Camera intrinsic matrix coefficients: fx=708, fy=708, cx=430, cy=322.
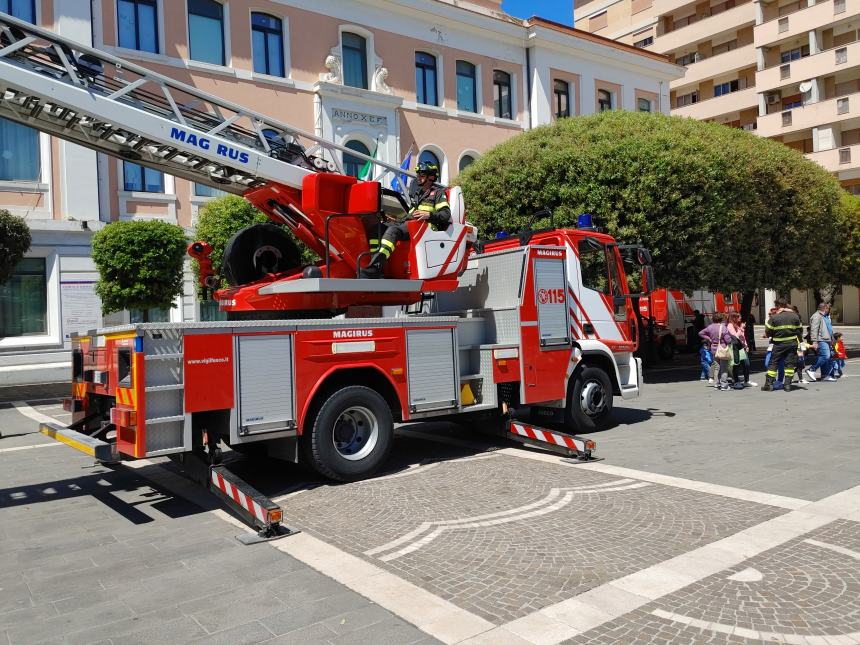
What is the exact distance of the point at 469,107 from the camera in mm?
27953

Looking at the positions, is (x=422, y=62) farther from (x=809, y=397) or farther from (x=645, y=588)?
(x=645, y=588)

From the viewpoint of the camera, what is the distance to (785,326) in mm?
14094

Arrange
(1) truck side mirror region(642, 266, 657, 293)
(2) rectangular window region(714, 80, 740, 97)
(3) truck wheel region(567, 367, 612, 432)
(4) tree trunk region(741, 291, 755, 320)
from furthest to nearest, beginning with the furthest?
(2) rectangular window region(714, 80, 740, 97)
(4) tree trunk region(741, 291, 755, 320)
(1) truck side mirror region(642, 266, 657, 293)
(3) truck wheel region(567, 367, 612, 432)

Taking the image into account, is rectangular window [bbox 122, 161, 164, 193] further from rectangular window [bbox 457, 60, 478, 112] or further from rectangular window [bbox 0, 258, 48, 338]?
rectangular window [bbox 457, 60, 478, 112]

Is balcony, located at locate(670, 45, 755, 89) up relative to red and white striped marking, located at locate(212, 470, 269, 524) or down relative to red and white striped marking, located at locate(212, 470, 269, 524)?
up

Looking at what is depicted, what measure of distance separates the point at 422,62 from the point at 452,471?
2210 cm

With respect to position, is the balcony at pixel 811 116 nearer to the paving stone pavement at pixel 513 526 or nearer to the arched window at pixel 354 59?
the arched window at pixel 354 59

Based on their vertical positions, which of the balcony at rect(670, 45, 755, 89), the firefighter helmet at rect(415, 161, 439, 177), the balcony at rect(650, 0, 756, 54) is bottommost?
the firefighter helmet at rect(415, 161, 439, 177)

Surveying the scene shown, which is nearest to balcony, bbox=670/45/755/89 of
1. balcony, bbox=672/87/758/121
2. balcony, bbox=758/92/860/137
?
balcony, bbox=672/87/758/121

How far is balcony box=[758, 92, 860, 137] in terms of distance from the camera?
39.0m

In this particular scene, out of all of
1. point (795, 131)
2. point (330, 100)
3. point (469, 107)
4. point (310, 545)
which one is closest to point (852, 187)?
point (795, 131)

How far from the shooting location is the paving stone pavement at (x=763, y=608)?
3.64 m

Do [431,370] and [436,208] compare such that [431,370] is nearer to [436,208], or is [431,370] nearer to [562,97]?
[436,208]

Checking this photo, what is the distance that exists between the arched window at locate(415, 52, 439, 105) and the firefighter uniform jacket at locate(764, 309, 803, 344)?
1631 cm
